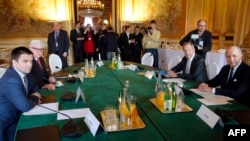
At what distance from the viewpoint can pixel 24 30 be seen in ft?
20.4

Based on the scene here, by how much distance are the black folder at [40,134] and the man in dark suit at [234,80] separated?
4.66 ft

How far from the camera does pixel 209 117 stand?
1388 mm

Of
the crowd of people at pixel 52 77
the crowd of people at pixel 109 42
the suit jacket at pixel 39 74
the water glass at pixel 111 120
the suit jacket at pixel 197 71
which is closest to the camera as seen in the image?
the water glass at pixel 111 120

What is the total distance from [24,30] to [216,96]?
5.84 m

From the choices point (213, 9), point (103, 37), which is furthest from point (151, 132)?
point (213, 9)

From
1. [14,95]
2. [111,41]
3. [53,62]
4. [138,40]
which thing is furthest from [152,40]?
[14,95]

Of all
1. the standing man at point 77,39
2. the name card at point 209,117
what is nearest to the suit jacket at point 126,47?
the standing man at point 77,39

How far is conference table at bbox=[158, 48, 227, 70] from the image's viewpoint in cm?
461

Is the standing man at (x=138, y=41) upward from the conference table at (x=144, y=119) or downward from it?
upward

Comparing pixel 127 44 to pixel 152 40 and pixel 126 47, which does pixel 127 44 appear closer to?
pixel 126 47

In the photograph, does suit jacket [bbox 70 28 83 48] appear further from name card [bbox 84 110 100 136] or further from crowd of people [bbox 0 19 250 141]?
name card [bbox 84 110 100 136]

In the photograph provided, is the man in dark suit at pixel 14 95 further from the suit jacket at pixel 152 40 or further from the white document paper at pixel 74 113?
the suit jacket at pixel 152 40

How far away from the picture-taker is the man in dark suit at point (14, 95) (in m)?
1.61

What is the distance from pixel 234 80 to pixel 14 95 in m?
2.00
